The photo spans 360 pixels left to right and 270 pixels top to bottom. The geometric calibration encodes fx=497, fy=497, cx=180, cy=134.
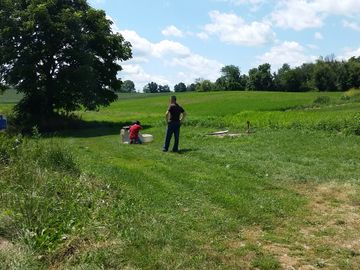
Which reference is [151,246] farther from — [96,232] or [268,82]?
[268,82]

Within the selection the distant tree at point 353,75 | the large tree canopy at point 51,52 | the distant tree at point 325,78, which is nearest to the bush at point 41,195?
the large tree canopy at point 51,52

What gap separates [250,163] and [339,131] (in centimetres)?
859

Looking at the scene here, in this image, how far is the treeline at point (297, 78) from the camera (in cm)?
9925

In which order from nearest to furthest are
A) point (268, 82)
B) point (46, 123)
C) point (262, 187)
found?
1. point (262, 187)
2. point (46, 123)
3. point (268, 82)

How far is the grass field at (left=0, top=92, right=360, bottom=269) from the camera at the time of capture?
6.09 metres

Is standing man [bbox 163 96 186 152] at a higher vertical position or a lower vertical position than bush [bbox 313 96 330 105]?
higher

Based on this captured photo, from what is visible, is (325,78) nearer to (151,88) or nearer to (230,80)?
(230,80)

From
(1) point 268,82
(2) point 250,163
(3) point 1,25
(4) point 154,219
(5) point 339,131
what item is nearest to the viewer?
(4) point 154,219

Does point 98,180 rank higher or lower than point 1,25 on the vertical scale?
lower

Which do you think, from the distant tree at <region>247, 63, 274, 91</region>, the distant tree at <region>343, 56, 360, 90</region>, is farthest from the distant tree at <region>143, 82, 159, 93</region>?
the distant tree at <region>343, 56, 360, 90</region>

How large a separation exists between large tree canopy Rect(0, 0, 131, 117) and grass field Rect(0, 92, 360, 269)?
18.0 meters

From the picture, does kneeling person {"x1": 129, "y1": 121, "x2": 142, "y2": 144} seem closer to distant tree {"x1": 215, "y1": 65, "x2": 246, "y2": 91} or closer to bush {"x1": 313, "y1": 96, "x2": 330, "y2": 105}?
bush {"x1": 313, "y1": 96, "x2": 330, "y2": 105}

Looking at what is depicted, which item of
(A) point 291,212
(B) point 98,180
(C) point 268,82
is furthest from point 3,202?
(C) point 268,82

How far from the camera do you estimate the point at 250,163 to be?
1308 centimetres
